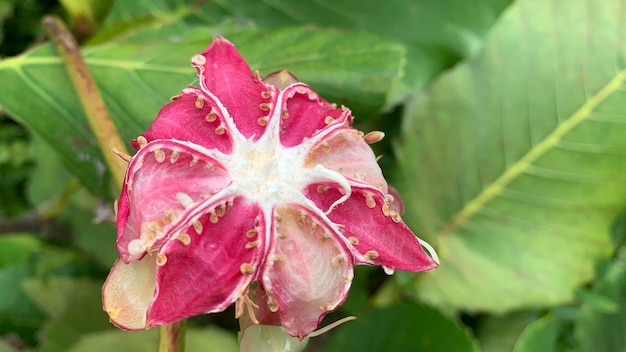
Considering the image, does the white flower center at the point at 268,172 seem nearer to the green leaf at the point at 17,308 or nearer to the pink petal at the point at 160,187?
the pink petal at the point at 160,187

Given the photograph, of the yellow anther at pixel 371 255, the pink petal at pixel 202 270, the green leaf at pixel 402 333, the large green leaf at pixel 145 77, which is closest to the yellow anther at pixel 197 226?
the pink petal at pixel 202 270

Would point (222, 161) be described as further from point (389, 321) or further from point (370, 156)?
point (389, 321)

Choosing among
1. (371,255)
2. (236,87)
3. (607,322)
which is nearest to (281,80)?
(236,87)

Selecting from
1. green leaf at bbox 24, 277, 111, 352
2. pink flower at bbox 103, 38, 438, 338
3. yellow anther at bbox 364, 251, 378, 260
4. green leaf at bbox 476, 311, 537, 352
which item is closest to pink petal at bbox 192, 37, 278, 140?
pink flower at bbox 103, 38, 438, 338

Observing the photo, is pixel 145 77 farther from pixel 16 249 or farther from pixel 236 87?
pixel 16 249

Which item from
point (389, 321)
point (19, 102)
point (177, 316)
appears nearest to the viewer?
point (177, 316)

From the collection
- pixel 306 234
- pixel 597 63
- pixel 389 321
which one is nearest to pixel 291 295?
pixel 306 234
